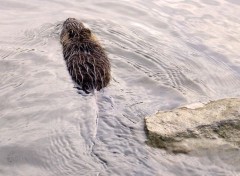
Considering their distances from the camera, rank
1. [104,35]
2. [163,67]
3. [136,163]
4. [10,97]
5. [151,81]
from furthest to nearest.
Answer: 1. [104,35]
2. [163,67]
3. [151,81]
4. [10,97]
5. [136,163]

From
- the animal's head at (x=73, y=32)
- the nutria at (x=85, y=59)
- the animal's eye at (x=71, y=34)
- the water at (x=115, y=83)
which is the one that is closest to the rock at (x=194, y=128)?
the water at (x=115, y=83)

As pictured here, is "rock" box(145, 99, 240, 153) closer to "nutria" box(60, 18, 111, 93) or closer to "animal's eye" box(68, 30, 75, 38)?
"nutria" box(60, 18, 111, 93)

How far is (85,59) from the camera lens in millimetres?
6234

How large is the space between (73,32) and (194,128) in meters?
3.09

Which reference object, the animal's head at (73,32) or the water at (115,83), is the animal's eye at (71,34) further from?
the water at (115,83)

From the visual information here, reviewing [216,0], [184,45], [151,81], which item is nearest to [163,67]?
[151,81]

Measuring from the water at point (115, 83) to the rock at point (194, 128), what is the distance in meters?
0.13

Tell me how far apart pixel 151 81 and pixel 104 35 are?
1911 millimetres

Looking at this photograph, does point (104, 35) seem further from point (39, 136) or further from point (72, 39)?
point (39, 136)

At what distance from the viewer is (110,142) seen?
15.3 ft

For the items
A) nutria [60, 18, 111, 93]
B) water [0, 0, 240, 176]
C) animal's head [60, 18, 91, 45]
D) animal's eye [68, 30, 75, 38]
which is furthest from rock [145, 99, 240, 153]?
animal's eye [68, 30, 75, 38]

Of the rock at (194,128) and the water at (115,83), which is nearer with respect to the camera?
the water at (115,83)

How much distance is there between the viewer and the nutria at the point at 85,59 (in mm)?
5918

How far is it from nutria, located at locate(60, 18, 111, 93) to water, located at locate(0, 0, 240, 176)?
0.53ft
